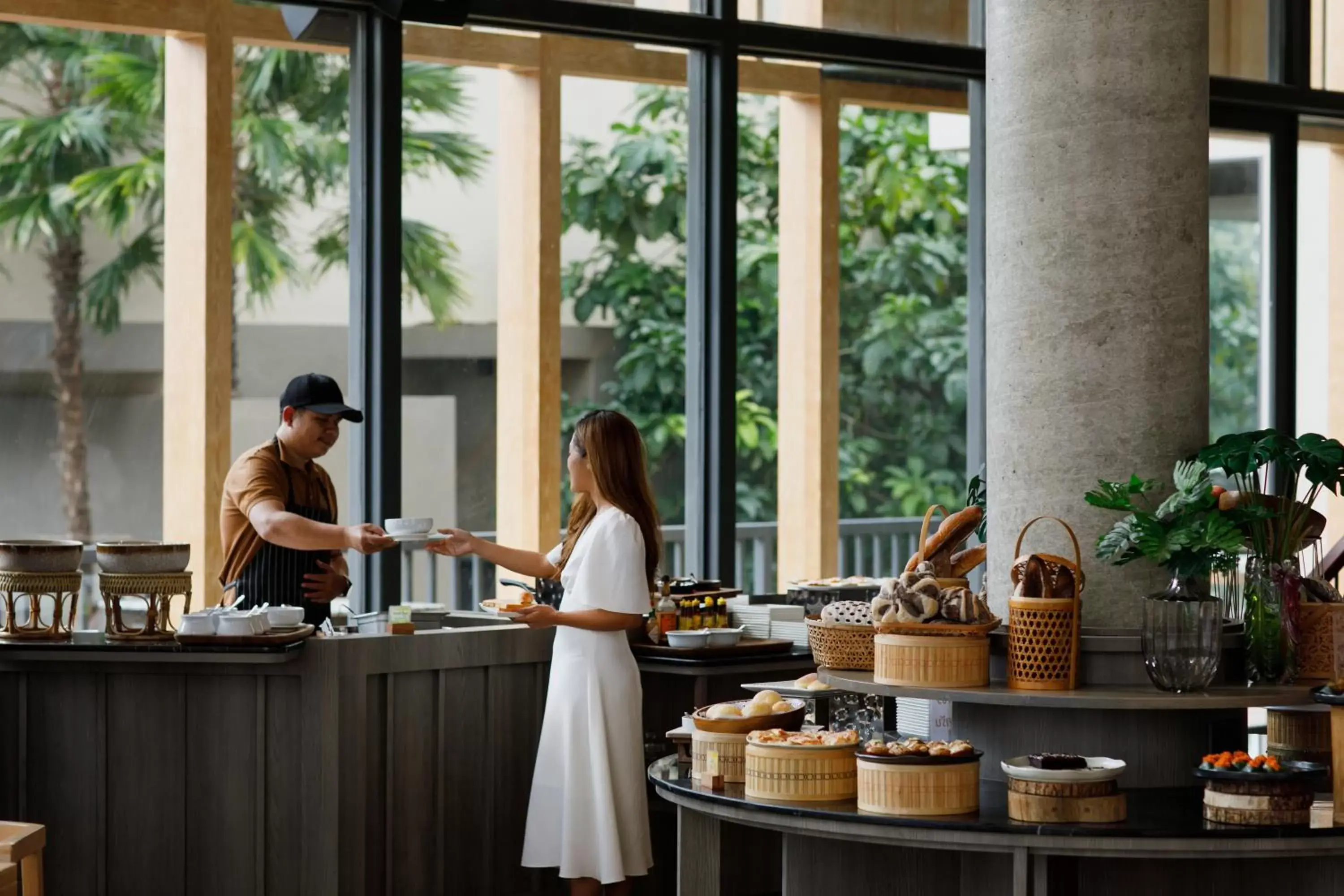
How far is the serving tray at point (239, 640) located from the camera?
4.79m

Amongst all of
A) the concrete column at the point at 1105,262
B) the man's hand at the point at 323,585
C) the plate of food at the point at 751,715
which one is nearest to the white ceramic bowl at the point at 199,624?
the man's hand at the point at 323,585

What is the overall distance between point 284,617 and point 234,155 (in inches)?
63.3

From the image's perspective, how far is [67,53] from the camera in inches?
210

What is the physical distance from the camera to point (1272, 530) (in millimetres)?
4086

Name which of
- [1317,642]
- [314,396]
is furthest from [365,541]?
[1317,642]

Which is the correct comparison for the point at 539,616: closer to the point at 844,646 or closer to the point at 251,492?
the point at 251,492

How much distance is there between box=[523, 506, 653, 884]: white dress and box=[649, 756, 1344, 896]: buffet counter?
2.10 feet

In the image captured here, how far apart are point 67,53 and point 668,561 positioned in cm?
270

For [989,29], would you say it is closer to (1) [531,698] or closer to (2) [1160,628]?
(2) [1160,628]

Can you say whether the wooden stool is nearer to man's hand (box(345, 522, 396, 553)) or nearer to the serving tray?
the serving tray

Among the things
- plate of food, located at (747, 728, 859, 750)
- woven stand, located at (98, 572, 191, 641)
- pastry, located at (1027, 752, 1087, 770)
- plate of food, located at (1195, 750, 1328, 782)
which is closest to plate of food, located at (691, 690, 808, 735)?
plate of food, located at (747, 728, 859, 750)

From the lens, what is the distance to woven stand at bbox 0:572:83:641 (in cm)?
485

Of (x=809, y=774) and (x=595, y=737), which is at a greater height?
(x=809, y=774)

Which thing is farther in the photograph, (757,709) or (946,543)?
(946,543)
